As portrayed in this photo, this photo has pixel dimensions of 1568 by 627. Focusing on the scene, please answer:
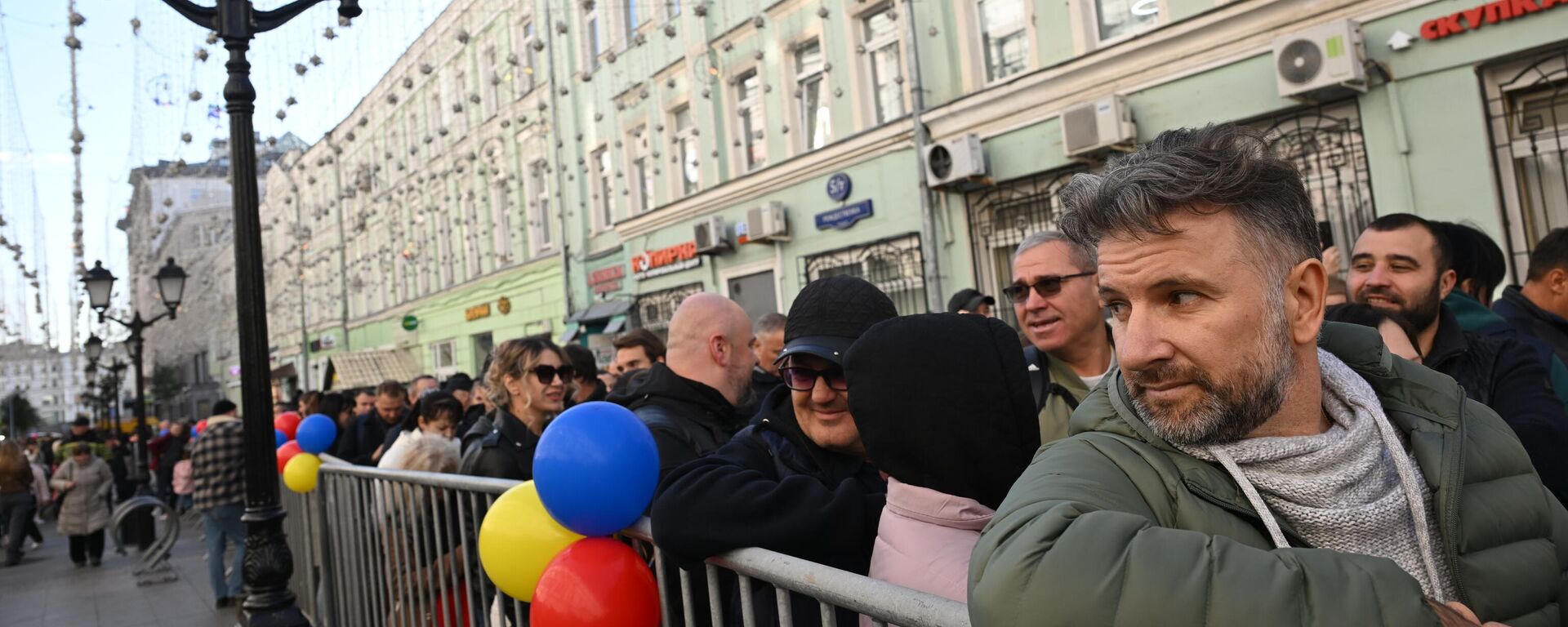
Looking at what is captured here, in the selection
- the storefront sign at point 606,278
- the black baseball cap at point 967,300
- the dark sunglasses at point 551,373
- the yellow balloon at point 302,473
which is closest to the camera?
the dark sunglasses at point 551,373

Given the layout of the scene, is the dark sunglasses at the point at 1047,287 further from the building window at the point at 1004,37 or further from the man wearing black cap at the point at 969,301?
the building window at the point at 1004,37

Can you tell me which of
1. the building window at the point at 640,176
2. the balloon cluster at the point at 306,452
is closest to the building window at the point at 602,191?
the building window at the point at 640,176

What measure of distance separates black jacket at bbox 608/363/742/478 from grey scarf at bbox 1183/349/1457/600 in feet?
6.42

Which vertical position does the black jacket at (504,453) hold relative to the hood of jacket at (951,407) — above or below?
below

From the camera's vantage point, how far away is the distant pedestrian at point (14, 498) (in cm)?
1347

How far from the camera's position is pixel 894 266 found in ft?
43.4

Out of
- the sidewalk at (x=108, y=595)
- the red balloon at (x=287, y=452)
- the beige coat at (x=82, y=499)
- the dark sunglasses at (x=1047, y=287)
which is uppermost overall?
the dark sunglasses at (x=1047, y=287)

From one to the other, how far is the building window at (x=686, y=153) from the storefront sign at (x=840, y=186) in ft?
12.2

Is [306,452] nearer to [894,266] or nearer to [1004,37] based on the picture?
[894,266]

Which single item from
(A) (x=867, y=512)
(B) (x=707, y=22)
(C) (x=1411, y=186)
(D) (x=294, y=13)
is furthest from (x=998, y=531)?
(B) (x=707, y=22)

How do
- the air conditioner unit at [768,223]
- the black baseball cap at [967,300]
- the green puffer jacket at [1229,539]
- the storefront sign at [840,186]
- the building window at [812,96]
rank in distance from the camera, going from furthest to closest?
the air conditioner unit at [768,223] → the building window at [812,96] → the storefront sign at [840,186] → the black baseball cap at [967,300] → the green puffer jacket at [1229,539]

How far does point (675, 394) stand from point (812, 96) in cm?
1189

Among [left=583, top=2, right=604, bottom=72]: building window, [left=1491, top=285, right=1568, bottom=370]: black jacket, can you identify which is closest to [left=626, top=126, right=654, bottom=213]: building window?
[left=583, top=2, right=604, bottom=72]: building window

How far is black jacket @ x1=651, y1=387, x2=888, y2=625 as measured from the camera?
2021 millimetres
